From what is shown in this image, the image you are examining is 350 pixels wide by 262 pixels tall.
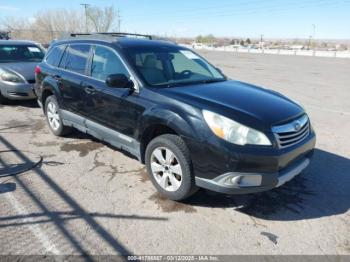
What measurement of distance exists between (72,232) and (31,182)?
1.40 meters

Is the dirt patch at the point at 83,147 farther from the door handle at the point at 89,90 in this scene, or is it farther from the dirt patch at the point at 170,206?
the dirt patch at the point at 170,206

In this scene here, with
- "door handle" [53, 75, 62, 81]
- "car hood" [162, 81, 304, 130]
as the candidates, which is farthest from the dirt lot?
"door handle" [53, 75, 62, 81]

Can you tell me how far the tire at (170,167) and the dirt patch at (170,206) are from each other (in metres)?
0.06

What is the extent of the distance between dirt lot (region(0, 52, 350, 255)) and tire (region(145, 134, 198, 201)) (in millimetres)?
168

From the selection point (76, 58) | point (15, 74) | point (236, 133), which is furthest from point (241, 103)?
point (15, 74)

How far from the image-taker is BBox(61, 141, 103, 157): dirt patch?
18.3 feet

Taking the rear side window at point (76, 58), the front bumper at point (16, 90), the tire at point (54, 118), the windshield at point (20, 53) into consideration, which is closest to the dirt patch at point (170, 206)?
the rear side window at point (76, 58)

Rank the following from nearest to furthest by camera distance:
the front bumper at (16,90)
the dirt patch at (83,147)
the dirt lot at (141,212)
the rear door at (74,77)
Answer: the dirt lot at (141,212) < the rear door at (74,77) < the dirt patch at (83,147) < the front bumper at (16,90)

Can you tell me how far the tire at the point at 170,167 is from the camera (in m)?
3.69

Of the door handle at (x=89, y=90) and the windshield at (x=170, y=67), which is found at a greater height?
the windshield at (x=170, y=67)

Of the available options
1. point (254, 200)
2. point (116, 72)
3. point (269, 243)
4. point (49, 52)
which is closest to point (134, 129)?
point (116, 72)

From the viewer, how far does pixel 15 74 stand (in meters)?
8.62

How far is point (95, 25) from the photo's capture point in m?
65.4

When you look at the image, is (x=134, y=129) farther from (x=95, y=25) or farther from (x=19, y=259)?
(x=95, y=25)
